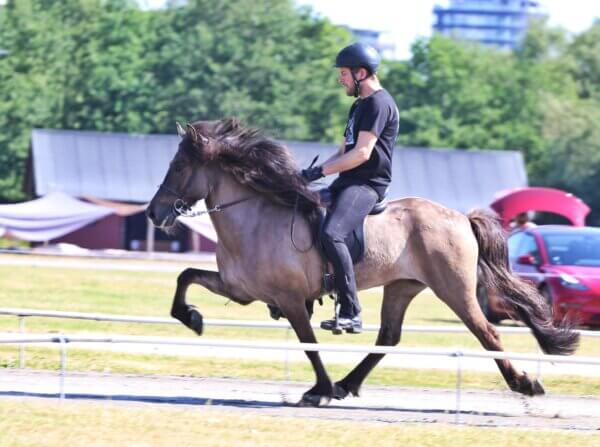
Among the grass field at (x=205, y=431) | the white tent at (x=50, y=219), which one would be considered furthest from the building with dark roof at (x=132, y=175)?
the grass field at (x=205, y=431)

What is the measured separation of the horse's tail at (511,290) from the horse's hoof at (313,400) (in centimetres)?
183

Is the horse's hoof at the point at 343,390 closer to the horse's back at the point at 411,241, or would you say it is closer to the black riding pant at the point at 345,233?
the black riding pant at the point at 345,233

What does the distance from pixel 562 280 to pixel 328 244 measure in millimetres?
10602

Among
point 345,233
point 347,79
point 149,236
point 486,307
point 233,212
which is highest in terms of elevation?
point 347,79

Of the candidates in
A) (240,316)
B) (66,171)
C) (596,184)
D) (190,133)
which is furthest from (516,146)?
(190,133)

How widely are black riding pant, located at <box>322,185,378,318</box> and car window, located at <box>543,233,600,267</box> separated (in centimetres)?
1074

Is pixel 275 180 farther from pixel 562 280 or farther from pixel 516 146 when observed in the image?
pixel 516 146

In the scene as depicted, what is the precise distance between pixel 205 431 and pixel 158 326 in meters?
11.6

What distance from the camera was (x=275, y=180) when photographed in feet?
35.4

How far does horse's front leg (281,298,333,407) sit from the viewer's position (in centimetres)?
1048

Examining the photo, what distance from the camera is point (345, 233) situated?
410 inches

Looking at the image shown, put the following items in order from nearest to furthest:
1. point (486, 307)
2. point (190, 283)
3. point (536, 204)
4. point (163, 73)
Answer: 1. point (190, 283)
2. point (486, 307)
3. point (536, 204)
4. point (163, 73)

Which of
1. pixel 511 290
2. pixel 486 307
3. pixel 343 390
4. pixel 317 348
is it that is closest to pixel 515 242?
pixel 486 307

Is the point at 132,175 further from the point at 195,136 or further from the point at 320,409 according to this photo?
the point at 320,409
